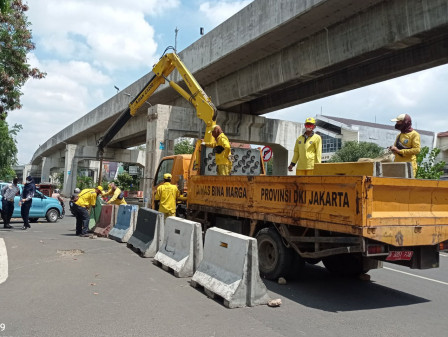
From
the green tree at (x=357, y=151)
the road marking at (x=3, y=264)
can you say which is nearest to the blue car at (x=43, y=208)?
the road marking at (x=3, y=264)

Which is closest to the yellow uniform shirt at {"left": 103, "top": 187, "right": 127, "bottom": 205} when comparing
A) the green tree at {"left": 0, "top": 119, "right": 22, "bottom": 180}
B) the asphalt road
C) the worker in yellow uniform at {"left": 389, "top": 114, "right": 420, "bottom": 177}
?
the asphalt road

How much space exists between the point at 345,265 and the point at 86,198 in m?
8.00

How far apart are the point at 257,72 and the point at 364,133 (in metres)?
44.9

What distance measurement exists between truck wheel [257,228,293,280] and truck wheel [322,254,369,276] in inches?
46.9

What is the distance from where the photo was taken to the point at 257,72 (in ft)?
50.8

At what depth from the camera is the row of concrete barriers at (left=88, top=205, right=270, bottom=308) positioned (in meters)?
5.15

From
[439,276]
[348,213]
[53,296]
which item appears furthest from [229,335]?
[439,276]

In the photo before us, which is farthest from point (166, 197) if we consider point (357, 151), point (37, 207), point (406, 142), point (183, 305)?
point (357, 151)

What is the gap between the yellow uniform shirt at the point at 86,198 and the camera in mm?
11742

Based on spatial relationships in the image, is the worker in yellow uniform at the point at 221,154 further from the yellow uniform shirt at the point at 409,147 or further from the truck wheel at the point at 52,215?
the truck wheel at the point at 52,215

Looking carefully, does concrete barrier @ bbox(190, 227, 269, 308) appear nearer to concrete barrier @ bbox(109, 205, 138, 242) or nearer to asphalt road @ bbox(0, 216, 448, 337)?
asphalt road @ bbox(0, 216, 448, 337)

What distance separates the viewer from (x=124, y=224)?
1102 cm

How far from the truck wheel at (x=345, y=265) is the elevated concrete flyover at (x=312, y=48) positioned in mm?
5995

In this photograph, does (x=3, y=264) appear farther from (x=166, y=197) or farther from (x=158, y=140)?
(x=158, y=140)
